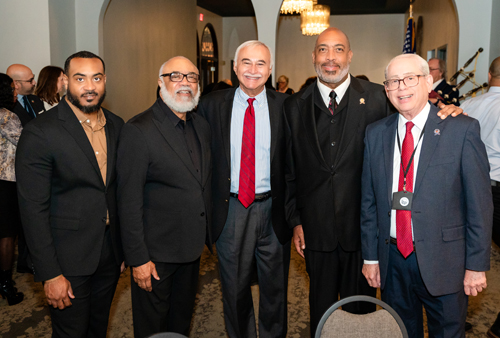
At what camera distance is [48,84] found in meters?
4.36

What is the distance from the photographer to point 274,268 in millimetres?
2633

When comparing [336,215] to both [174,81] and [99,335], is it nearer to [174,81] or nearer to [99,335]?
[174,81]

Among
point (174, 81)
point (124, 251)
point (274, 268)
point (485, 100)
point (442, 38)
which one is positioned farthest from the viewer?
point (442, 38)

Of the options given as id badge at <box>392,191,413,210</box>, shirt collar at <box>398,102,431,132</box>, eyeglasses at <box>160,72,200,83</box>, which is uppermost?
eyeglasses at <box>160,72,200,83</box>

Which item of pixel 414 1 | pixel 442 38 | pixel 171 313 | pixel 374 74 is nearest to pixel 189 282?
pixel 171 313

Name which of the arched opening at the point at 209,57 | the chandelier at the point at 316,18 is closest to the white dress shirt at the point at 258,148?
the chandelier at the point at 316,18

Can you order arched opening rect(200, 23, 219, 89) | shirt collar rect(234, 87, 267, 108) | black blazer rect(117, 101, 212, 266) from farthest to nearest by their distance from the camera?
1. arched opening rect(200, 23, 219, 89)
2. shirt collar rect(234, 87, 267, 108)
3. black blazer rect(117, 101, 212, 266)

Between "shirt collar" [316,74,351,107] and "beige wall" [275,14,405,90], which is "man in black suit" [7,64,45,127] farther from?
"beige wall" [275,14,405,90]

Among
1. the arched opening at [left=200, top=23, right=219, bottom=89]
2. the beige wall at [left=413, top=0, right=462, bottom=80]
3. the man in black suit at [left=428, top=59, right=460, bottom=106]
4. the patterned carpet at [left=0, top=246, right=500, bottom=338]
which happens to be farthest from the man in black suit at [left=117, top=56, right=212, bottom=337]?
the arched opening at [left=200, top=23, right=219, bottom=89]

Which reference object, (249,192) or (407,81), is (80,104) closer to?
(249,192)

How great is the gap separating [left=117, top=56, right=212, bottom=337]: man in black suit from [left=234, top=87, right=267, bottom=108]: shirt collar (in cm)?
34

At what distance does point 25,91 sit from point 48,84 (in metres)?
0.24

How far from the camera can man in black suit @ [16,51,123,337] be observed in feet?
6.21

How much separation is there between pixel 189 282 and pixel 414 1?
38.5ft
